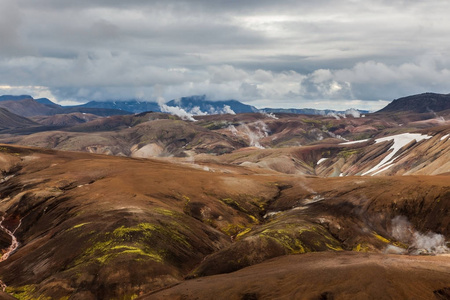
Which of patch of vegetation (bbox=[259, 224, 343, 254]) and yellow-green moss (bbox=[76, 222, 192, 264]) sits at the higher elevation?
yellow-green moss (bbox=[76, 222, 192, 264])

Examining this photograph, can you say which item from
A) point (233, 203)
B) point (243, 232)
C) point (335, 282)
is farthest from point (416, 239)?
point (335, 282)

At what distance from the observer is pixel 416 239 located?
122 metres

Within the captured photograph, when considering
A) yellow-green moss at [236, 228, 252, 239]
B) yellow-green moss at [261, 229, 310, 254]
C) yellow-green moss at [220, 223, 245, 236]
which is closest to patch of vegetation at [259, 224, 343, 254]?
yellow-green moss at [261, 229, 310, 254]

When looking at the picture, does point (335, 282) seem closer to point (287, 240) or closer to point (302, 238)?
point (287, 240)

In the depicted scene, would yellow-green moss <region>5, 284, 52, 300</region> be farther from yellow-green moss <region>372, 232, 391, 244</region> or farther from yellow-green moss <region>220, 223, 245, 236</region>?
yellow-green moss <region>372, 232, 391, 244</region>

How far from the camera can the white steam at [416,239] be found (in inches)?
4419

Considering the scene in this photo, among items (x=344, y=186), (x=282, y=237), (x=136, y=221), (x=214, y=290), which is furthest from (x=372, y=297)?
(x=344, y=186)

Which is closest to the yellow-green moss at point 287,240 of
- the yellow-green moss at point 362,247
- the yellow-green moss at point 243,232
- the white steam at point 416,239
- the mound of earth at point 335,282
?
the yellow-green moss at point 243,232

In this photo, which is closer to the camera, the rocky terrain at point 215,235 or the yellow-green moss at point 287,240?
the rocky terrain at point 215,235

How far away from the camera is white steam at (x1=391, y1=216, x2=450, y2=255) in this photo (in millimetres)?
112250

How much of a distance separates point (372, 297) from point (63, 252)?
2532 inches

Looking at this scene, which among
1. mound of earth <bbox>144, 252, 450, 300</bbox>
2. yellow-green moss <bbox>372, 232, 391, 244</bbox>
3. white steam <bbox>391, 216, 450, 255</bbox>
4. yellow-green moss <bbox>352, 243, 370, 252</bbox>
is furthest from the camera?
yellow-green moss <bbox>372, 232, 391, 244</bbox>

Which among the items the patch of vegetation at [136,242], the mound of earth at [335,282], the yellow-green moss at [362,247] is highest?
the mound of earth at [335,282]

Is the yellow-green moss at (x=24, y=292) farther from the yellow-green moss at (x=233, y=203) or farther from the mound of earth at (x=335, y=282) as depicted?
the yellow-green moss at (x=233, y=203)
